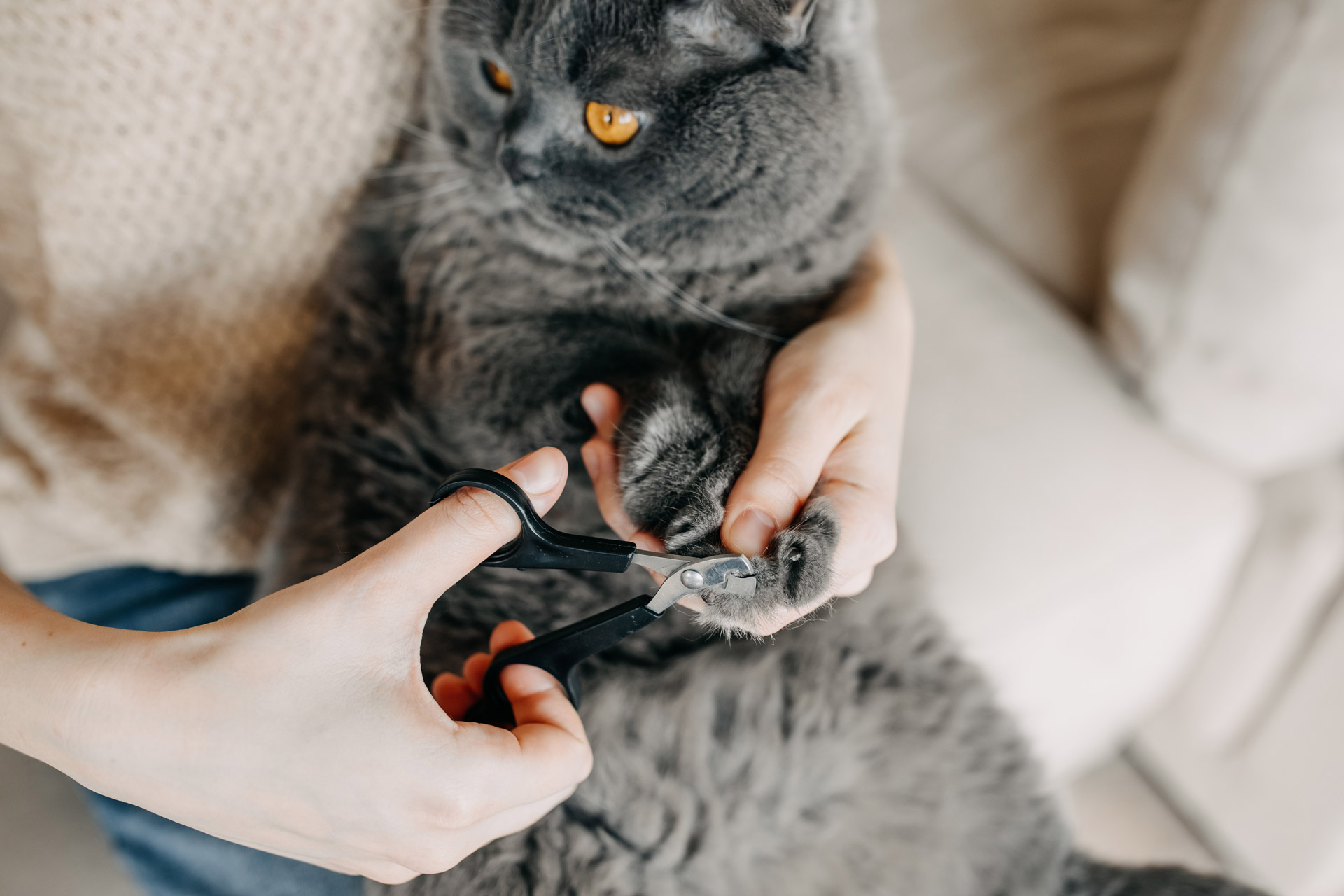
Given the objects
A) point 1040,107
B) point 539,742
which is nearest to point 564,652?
point 539,742

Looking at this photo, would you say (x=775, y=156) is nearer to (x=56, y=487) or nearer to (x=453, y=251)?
(x=453, y=251)

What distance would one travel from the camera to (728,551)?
52 cm

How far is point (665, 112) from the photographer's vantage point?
0.69 meters

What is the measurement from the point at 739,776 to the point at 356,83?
0.72 m

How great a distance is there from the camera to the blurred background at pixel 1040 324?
718 mm

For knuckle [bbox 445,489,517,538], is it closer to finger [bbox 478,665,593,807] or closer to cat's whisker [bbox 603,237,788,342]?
finger [bbox 478,665,593,807]

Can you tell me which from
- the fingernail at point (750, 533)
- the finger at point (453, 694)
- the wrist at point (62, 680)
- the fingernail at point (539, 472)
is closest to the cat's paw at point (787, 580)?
the fingernail at point (750, 533)

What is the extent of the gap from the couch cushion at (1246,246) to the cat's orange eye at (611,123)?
64 cm

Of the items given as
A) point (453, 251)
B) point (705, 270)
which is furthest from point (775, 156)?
point (453, 251)

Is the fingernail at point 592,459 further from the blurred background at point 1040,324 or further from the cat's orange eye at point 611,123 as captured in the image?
the blurred background at point 1040,324

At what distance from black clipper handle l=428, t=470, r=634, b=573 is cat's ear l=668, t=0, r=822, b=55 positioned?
407mm

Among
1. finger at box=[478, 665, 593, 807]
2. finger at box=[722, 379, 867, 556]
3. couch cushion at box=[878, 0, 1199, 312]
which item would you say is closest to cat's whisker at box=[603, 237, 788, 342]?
finger at box=[722, 379, 867, 556]

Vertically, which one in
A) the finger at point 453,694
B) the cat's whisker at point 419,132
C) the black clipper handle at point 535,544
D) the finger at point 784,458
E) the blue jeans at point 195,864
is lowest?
the blue jeans at point 195,864

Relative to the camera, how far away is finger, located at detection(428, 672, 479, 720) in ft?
2.10
